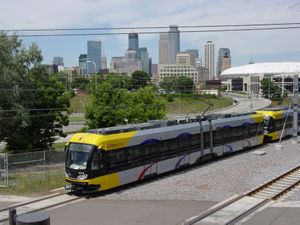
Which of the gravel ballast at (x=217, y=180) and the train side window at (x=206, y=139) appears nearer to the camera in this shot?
the gravel ballast at (x=217, y=180)

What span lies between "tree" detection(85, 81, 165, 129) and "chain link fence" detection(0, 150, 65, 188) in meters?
12.8

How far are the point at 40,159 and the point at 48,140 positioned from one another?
38.8 ft

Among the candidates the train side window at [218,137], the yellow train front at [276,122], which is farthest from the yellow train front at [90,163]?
the yellow train front at [276,122]

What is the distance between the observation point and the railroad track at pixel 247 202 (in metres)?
11.5

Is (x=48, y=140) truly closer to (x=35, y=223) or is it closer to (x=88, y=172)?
(x=88, y=172)

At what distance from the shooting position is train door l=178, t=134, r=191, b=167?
19.5 meters

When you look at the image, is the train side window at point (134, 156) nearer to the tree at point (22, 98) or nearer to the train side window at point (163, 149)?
the train side window at point (163, 149)

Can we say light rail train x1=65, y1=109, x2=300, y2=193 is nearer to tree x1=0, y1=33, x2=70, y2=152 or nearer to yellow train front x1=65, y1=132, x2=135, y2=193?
yellow train front x1=65, y1=132, x2=135, y2=193

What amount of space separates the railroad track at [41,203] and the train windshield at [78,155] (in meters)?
1.36

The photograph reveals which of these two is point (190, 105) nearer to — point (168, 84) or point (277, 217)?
point (168, 84)

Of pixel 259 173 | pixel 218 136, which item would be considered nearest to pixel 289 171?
pixel 259 173

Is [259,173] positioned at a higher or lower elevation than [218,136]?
lower

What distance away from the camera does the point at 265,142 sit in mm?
30625

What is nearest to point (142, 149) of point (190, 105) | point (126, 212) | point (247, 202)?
point (126, 212)
